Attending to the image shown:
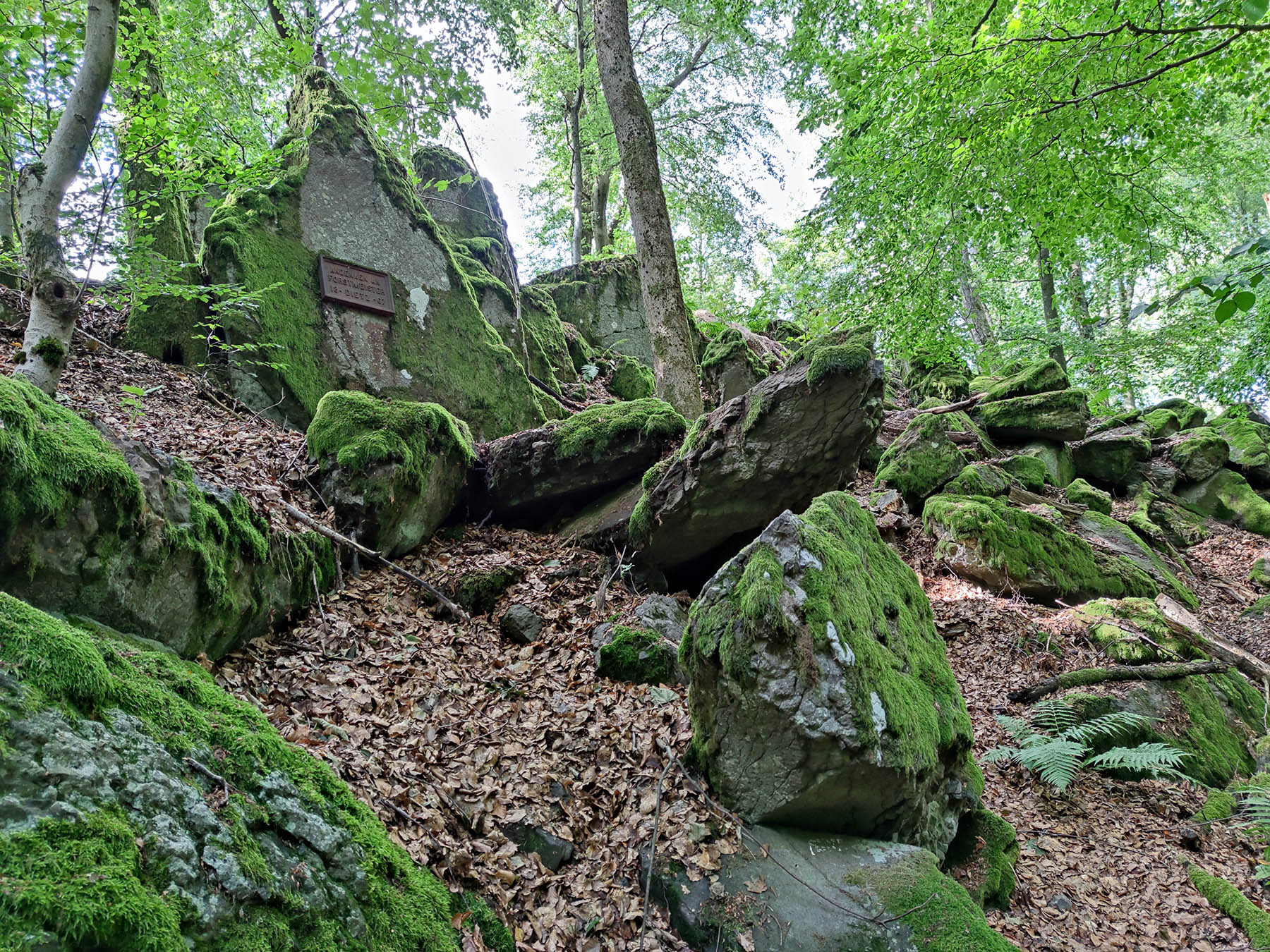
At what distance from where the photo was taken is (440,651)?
203 inches

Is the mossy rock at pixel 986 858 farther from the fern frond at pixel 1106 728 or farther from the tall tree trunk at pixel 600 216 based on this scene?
the tall tree trunk at pixel 600 216

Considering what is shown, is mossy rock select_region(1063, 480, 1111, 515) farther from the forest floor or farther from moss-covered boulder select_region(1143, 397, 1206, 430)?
moss-covered boulder select_region(1143, 397, 1206, 430)

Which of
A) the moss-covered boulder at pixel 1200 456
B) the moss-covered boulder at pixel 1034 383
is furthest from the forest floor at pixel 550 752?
the moss-covered boulder at pixel 1200 456

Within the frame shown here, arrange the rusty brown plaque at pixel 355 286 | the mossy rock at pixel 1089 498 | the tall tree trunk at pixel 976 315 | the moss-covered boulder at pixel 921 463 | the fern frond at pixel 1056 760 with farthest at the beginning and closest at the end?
1. the tall tree trunk at pixel 976 315
2. the mossy rock at pixel 1089 498
3. the moss-covered boulder at pixel 921 463
4. the rusty brown plaque at pixel 355 286
5. the fern frond at pixel 1056 760

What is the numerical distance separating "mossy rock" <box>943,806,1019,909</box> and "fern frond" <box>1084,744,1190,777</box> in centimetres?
120

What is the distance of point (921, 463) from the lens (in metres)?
9.38

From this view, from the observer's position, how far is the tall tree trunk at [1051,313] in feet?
42.8

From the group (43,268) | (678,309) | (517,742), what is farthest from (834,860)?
(678,309)

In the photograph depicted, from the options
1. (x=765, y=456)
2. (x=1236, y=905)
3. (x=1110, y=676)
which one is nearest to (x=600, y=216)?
(x=765, y=456)

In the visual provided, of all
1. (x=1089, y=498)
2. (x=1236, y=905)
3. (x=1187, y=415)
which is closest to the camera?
(x=1236, y=905)

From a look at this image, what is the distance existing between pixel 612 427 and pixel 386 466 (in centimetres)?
257

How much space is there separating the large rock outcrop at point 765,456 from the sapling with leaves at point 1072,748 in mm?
2650

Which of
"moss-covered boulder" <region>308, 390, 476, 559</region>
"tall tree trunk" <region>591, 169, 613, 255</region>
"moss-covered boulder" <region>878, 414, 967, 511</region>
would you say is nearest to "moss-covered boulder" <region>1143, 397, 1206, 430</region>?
"moss-covered boulder" <region>878, 414, 967, 511</region>

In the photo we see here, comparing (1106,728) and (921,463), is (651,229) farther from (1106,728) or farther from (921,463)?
(1106,728)
